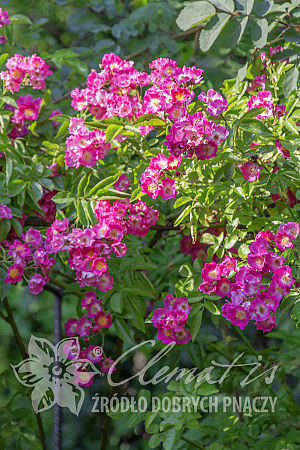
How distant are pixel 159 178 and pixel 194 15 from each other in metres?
0.46

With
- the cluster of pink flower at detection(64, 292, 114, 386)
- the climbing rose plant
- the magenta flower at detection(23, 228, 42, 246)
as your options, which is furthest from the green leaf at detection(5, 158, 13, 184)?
the cluster of pink flower at detection(64, 292, 114, 386)

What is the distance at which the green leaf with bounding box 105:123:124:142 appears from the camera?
1.29 meters

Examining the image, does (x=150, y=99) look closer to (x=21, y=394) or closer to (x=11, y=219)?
(x=11, y=219)

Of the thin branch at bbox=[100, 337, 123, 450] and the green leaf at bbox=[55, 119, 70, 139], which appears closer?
the green leaf at bbox=[55, 119, 70, 139]

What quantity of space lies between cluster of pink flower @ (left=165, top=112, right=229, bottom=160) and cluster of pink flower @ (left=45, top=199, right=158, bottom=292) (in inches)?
6.4

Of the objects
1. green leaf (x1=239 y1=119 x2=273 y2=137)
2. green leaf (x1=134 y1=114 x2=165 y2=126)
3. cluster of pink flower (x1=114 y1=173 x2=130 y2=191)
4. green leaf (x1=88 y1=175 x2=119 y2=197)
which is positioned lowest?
cluster of pink flower (x1=114 y1=173 x2=130 y2=191)

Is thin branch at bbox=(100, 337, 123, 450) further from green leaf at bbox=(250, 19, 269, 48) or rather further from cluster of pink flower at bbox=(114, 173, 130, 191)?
green leaf at bbox=(250, 19, 269, 48)

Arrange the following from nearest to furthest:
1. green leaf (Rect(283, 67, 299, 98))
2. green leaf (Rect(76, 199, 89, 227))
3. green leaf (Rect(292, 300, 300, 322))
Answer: green leaf (Rect(292, 300, 300, 322))
green leaf (Rect(76, 199, 89, 227))
green leaf (Rect(283, 67, 299, 98))

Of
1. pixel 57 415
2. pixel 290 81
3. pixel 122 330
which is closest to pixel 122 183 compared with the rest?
pixel 122 330

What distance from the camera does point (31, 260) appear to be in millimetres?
1402

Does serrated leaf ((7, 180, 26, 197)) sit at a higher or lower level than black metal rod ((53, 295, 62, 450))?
higher

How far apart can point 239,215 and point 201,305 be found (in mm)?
223

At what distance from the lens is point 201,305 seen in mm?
1384
